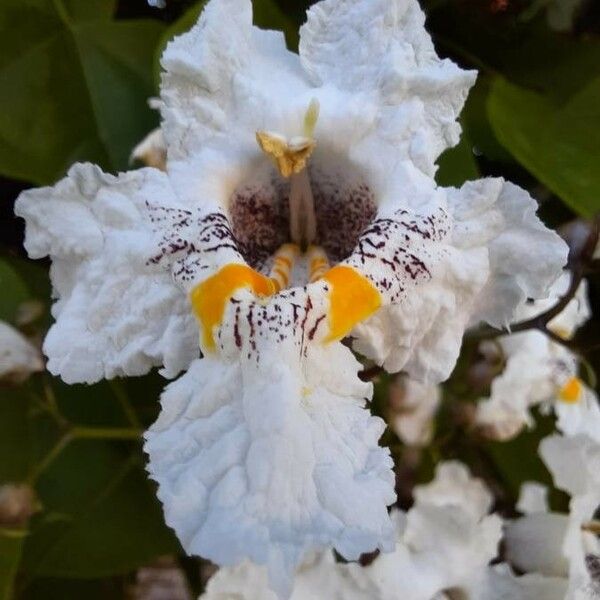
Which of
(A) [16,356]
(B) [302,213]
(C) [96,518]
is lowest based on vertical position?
(C) [96,518]

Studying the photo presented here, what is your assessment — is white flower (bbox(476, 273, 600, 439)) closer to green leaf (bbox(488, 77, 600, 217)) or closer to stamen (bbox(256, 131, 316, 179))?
green leaf (bbox(488, 77, 600, 217))

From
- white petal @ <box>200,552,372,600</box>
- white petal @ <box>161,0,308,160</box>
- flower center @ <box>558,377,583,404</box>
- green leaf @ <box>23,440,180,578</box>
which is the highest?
white petal @ <box>161,0,308,160</box>

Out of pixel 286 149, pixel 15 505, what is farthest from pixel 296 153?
pixel 15 505

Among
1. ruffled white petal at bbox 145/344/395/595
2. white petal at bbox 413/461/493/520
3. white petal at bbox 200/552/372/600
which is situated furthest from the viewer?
white petal at bbox 413/461/493/520

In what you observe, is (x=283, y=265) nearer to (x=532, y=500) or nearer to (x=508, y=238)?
(x=508, y=238)

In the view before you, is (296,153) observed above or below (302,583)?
above

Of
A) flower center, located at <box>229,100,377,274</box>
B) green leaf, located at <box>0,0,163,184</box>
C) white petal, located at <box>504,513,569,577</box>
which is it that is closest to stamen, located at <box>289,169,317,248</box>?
flower center, located at <box>229,100,377,274</box>

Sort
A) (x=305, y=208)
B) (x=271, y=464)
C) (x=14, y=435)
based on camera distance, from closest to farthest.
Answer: (x=271, y=464)
(x=305, y=208)
(x=14, y=435)
